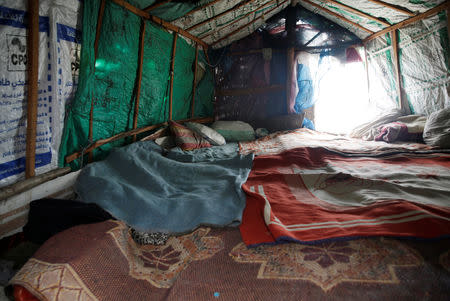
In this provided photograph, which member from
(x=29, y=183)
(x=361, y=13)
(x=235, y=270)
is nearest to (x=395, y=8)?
(x=361, y=13)

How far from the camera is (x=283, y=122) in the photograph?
13.4ft

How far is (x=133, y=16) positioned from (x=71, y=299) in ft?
7.63

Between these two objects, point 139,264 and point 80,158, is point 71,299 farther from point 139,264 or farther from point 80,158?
point 80,158

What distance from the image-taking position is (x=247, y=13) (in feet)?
11.4

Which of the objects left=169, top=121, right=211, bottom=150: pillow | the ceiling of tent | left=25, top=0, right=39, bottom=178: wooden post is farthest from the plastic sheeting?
left=169, top=121, right=211, bottom=150: pillow

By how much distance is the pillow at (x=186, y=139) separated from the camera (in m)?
2.62

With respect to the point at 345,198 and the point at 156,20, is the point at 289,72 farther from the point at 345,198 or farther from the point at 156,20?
the point at 345,198

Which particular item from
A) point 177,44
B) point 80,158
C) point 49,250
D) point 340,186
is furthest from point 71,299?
point 177,44

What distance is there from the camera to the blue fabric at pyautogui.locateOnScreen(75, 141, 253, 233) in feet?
3.94

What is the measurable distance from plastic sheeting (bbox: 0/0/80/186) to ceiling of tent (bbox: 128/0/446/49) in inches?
31.4

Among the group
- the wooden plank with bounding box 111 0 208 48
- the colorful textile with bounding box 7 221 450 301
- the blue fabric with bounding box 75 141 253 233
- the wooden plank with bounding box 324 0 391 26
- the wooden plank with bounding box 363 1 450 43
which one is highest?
the wooden plank with bounding box 324 0 391 26

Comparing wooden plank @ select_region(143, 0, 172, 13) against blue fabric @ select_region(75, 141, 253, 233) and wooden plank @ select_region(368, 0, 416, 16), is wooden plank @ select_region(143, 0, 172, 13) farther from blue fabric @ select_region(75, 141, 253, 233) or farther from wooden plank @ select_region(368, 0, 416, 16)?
wooden plank @ select_region(368, 0, 416, 16)

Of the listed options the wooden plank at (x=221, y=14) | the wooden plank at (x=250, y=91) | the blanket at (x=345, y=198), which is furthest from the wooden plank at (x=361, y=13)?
the blanket at (x=345, y=198)

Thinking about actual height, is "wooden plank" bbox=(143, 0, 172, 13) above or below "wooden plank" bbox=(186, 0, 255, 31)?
below
